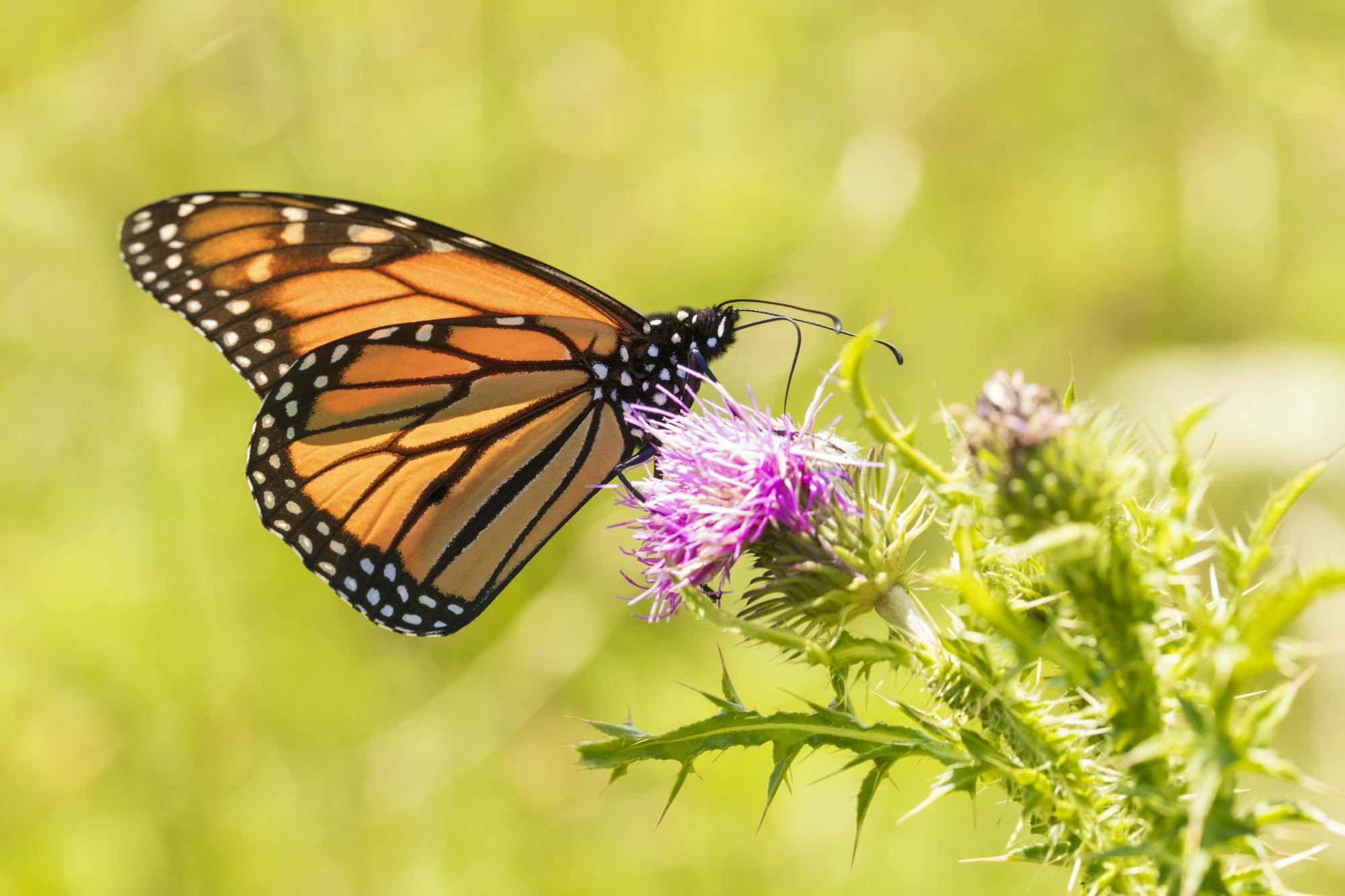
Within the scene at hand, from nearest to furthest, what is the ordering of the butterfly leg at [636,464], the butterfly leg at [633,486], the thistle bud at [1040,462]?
1. the thistle bud at [1040,462]
2. the butterfly leg at [633,486]
3. the butterfly leg at [636,464]

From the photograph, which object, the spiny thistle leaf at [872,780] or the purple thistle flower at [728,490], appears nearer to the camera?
the spiny thistle leaf at [872,780]

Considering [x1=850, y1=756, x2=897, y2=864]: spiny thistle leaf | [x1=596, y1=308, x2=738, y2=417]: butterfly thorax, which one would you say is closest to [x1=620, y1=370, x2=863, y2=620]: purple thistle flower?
[x1=850, y1=756, x2=897, y2=864]: spiny thistle leaf

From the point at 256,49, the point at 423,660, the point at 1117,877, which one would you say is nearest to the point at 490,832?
the point at 423,660

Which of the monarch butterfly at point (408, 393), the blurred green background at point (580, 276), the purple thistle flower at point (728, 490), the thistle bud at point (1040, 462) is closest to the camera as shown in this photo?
the thistle bud at point (1040, 462)

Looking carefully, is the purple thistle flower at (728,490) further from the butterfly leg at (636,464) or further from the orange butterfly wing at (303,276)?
the orange butterfly wing at (303,276)

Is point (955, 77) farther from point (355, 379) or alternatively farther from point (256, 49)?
point (355, 379)

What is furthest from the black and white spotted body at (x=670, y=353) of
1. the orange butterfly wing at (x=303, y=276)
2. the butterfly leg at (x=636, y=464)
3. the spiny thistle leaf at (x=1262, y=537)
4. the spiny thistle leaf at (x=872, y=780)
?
the spiny thistle leaf at (x=1262, y=537)

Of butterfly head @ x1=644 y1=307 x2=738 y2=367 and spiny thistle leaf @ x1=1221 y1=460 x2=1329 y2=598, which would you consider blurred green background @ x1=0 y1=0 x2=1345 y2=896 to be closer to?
butterfly head @ x1=644 y1=307 x2=738 y2=367

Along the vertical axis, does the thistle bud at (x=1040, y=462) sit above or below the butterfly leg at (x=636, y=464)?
above

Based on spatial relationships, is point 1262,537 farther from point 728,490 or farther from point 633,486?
point 633,486
